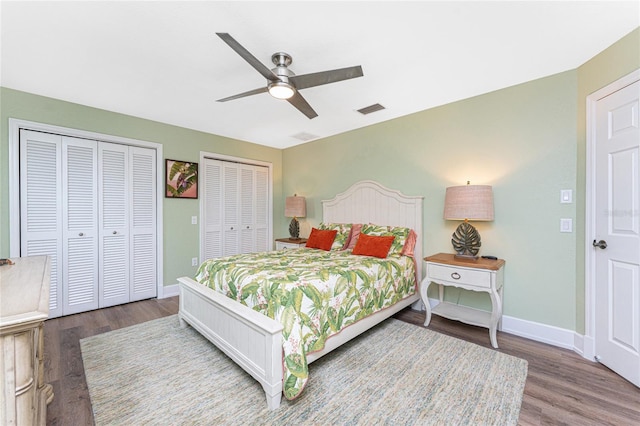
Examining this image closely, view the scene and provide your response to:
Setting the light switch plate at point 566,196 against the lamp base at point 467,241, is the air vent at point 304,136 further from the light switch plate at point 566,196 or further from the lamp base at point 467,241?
the light switch plate at point 566,196

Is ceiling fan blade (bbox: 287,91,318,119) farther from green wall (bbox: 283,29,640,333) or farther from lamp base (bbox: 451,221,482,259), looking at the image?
lamp base (bbox: 451,221,482,259)

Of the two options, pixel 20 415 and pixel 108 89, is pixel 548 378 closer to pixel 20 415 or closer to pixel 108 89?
pixel 20 415

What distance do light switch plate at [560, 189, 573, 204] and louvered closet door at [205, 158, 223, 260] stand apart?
14.5ft

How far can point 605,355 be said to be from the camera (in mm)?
2076

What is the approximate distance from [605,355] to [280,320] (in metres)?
2.57

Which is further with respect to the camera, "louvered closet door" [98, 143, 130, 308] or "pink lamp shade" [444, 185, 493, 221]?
"louvered closet door" [98, 143, 130, 308]

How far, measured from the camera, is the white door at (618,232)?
187 centimetres

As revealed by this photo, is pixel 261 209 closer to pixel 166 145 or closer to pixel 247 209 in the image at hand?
pixel 247 209

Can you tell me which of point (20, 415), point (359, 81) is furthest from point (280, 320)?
point (359, 81)

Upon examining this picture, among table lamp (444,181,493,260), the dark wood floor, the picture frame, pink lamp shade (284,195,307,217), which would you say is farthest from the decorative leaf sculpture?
the picture frame

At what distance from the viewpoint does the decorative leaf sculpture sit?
2764 millimetres

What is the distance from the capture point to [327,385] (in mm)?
1869

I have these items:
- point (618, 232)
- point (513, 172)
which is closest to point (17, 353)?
point (618, 232)

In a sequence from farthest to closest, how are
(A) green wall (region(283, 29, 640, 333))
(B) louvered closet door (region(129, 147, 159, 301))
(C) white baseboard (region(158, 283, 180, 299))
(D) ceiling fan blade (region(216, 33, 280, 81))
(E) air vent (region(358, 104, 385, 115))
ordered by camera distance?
(C) white baseboard (region(158, 283, 180, 299)), (B) louvered closet door (region(129, 147, 159, 301)), (E) air vent (region(358, 104, 385, 115)), (A) green wall (region(283, 29, 640, 333)), (D) ceiling fan blade (region(216, 33, 280, 81))
